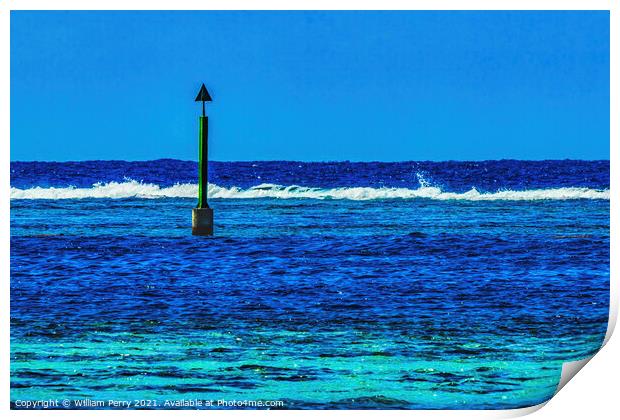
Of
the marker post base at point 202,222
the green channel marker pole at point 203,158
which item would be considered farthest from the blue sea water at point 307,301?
the green channel marker pole at point 203,158

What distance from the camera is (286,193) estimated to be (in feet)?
42.7

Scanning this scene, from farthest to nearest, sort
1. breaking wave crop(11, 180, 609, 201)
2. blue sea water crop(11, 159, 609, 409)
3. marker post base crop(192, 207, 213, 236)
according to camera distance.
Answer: breaking wave crop(11, 180, 609, 201), marker post base crop(192, 207, 213, 236), blue sea water crop(11, 159, 609, 409)

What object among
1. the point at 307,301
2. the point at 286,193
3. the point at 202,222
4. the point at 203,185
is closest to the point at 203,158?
the point at 203,185

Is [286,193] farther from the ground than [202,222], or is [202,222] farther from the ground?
[286,193]

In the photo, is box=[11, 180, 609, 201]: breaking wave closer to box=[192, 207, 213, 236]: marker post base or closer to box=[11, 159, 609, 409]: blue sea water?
box=[11, 159, 609, 409]: blue sea water

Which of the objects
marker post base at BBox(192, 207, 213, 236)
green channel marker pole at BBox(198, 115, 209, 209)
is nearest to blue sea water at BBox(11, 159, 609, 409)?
marker post base at BBox(192, 207, 213, 236)

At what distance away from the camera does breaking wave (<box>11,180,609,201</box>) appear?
1094 cm

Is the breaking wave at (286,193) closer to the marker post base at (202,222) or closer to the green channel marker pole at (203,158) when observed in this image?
the marker post base at (202,222)

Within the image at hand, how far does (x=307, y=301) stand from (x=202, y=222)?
103 inches

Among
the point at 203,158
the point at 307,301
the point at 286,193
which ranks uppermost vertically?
the point at 203,158

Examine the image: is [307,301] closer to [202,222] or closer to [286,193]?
[202,222]

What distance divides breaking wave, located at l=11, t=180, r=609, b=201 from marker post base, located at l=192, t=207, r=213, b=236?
155 centimetres

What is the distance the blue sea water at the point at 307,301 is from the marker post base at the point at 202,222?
0.10 metres

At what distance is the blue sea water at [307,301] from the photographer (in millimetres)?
5004
